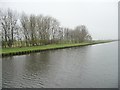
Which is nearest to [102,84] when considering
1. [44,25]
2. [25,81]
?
[25,81]

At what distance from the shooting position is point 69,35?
246 feet

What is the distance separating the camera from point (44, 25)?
51.2m

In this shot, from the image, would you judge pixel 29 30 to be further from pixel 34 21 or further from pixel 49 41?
pixel 49 41

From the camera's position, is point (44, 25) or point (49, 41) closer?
point (44, 25)

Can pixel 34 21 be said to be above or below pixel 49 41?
above

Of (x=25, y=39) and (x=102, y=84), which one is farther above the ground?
(x=25, y=39)

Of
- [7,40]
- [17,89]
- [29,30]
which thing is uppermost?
[29,30]

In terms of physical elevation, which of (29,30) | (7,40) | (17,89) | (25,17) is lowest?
(17,89)

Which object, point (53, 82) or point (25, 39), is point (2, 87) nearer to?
point (53, 82)

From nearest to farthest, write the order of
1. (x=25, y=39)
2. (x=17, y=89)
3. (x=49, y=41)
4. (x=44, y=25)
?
(x=17, y=89), (x=25, y=39), (x=44, y=25), (x=49, y=41)

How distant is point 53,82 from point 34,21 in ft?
127

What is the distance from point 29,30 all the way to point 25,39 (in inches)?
109

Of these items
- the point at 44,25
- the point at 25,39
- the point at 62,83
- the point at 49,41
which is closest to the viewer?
the point at 62,83

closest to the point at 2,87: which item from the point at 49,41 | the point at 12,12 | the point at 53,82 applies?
the point at 53,82
